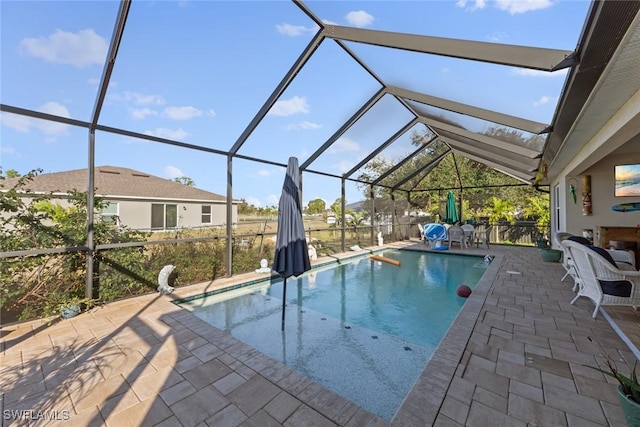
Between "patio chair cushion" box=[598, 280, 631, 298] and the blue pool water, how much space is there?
213cm

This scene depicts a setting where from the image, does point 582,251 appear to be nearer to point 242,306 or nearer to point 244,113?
point 242,306

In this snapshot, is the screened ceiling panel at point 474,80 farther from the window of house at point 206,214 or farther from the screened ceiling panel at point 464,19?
the window of house at point 206,214

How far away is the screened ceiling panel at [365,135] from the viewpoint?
7.16 metres

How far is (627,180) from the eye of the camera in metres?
6.68

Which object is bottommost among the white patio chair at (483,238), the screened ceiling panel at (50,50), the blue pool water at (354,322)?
the blue pool water at (354,322)

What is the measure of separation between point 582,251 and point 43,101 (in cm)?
789

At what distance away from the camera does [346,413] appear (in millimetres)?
2150

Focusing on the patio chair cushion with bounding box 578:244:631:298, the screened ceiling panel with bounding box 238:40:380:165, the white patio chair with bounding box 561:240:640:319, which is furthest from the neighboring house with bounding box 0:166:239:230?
the patio chair cushion with bounding box 578:244:631:298

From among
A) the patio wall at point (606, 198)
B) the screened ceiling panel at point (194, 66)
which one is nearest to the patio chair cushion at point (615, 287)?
the patio wall at point (606, 198)

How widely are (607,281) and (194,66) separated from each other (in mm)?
6888

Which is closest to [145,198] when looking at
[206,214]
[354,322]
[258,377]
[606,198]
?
[206,214]

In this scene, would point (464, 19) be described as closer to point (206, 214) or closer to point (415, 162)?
point (415, 162)

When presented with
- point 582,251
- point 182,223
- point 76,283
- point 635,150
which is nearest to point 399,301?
point 582,251

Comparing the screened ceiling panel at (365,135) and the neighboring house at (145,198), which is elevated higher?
the screened ceiling panel at (365,135)
